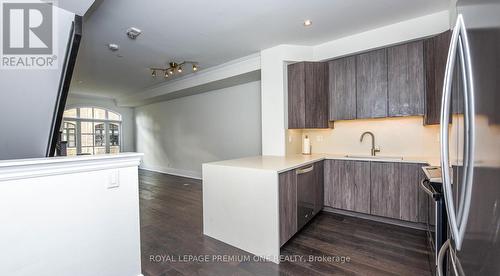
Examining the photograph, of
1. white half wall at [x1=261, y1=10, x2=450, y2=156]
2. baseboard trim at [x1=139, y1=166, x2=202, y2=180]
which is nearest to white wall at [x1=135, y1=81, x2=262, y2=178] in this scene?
baseboard trim at [x1=139, y1=166, x2=202, y2=180]

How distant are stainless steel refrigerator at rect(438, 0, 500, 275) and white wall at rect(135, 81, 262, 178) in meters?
3.88

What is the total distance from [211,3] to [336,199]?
2.91 meters

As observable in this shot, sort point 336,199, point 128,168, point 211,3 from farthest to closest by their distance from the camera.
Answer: point 336,199
point 211,3
point 128,168

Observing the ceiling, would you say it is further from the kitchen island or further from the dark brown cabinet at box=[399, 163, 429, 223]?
the dark brown cabinet at box=[399, 163, 429, 223]

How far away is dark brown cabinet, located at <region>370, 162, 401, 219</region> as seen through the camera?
2670 mm

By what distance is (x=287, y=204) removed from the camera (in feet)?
7.25

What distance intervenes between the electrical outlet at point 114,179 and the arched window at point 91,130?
6.58m

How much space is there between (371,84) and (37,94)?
3568mm

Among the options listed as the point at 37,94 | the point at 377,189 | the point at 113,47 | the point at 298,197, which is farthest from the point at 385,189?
the point at 113,47

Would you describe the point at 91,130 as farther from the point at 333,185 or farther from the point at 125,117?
the point at 333,185

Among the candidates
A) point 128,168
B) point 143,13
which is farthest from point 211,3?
point 128,168

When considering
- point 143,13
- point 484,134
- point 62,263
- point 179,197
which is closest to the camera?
point 484,134

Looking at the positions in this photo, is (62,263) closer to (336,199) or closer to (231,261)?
(231,261)

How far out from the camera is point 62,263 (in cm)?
132
